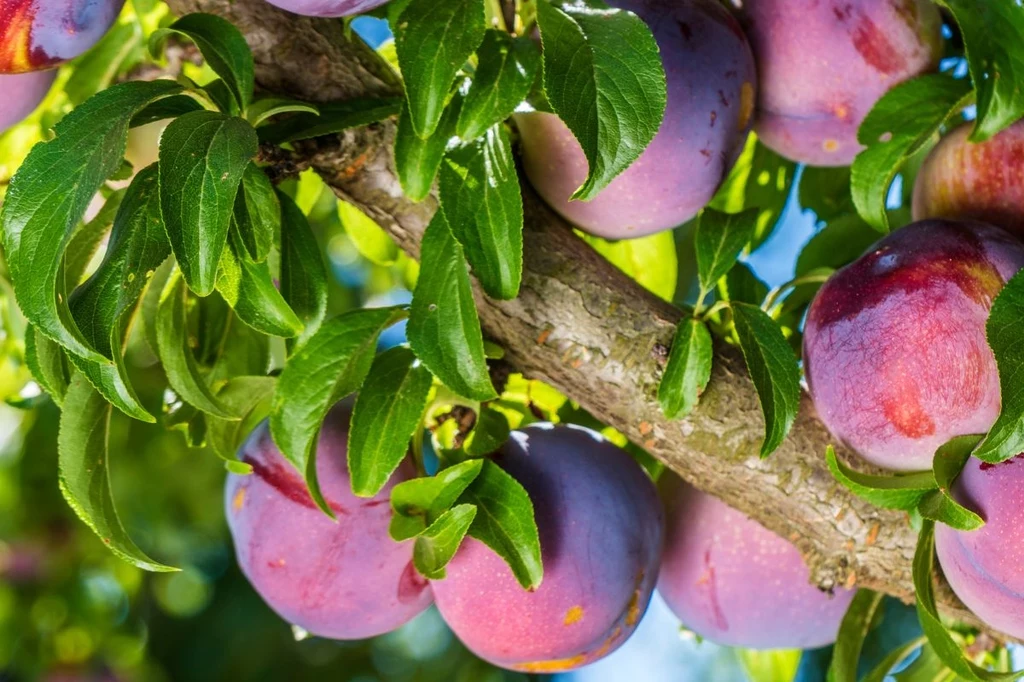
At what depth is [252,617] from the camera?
7.71 feet

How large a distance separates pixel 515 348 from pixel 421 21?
0.21m

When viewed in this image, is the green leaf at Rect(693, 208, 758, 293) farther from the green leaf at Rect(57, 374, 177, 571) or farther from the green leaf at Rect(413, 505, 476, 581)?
the green leaf at Rect(57, 374, 177, 571)

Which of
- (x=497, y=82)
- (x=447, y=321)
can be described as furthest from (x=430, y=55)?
(x=447, y=321)

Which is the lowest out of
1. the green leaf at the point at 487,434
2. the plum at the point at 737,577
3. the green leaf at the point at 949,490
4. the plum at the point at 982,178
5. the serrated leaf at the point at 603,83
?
the plum at the point at 737,577

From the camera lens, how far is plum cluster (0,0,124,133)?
1.77 feet

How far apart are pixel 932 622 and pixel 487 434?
27 centimetres

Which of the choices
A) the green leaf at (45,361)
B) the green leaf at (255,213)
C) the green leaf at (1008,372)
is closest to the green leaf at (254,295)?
the green leaf at (255,213)

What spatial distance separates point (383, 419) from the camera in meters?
0.61

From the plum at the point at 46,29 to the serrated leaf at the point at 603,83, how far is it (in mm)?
221

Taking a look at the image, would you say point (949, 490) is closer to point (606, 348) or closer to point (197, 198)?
point (606, 348)

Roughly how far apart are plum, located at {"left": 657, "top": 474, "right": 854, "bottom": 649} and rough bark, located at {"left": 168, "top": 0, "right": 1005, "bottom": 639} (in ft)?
0.18

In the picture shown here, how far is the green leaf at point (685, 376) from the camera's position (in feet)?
2.11

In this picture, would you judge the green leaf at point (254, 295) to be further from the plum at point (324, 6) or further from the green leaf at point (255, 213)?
the plum at point (324, 6)

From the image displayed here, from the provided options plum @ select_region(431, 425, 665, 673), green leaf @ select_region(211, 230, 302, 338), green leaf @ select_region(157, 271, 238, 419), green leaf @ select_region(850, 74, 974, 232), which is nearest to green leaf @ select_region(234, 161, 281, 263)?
green leaf @ select_region(211, 230, 302, 338)
